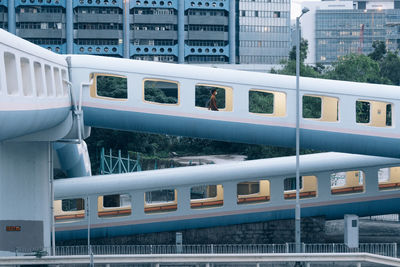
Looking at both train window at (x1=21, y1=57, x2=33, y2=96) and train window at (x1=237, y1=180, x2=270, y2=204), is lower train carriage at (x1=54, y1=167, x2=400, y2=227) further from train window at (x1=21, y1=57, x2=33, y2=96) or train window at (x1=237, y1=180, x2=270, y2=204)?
train window at (x1=21, y1=57, x2=33, y2=96)

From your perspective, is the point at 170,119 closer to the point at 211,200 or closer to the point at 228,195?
the point at 228,195

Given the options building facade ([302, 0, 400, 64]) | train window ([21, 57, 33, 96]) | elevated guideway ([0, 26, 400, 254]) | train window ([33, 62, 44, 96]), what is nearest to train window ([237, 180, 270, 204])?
elevated guideway ([0, 26, 400, 254])

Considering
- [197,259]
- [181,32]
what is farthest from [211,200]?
[181,32]

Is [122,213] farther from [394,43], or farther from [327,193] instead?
[394,43]

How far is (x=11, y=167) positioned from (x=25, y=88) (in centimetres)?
676

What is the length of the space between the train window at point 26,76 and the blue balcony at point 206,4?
95.2 metres

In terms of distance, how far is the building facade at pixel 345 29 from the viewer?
187375 millimetres

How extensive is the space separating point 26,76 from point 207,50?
96.5m

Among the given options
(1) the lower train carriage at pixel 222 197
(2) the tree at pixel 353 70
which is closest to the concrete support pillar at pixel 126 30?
(2) the tree at pixel 353 70

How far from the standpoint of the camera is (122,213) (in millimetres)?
28125

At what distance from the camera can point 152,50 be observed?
111 metres

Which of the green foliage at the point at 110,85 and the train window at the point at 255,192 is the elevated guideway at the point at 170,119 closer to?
the train window at the point at 255,192

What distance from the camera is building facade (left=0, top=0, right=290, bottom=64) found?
10875 cm

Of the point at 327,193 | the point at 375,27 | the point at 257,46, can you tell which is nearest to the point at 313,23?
the point at 375,27
